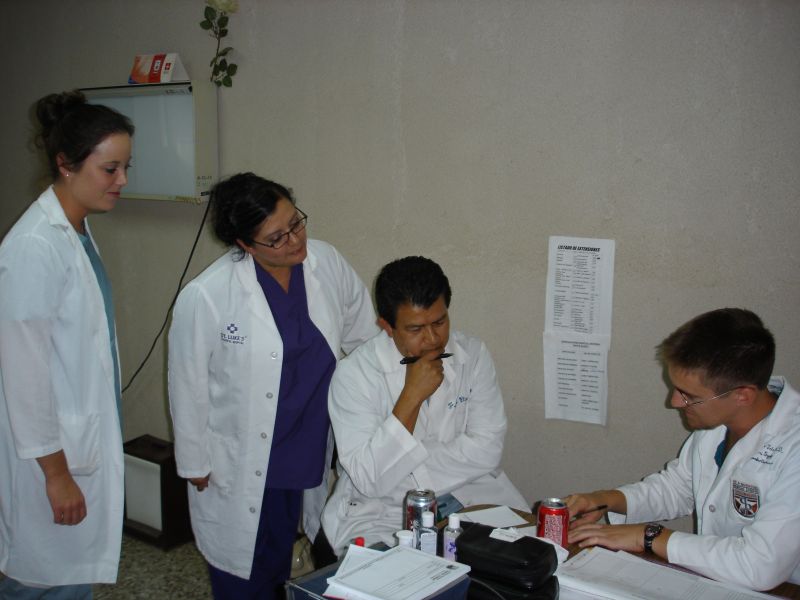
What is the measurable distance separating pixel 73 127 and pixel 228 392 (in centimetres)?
85

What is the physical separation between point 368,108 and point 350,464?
4.57ft

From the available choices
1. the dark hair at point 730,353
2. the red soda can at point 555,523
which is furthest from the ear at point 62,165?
the dark hair at point 730,353

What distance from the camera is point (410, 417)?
1.80 m

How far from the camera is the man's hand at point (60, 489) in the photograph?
1699mm

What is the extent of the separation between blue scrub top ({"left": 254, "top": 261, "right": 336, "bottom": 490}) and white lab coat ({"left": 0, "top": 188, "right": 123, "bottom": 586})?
1.51ft

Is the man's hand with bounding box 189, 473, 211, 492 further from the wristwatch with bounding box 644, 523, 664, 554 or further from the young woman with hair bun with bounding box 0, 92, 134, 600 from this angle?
the wristwatch with bounding box 644, 523, 664, 554

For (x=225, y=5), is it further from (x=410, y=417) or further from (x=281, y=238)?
(x=410, y=417)

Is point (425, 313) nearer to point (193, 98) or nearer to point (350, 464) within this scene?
point (350, 464)

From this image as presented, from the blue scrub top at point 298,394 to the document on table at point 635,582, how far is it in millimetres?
920

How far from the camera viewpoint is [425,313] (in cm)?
179

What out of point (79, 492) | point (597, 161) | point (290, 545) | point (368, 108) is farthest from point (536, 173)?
point (79, 492)

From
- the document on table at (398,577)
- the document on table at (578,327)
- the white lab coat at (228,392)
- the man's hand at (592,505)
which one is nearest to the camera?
the document on table at (398,577)

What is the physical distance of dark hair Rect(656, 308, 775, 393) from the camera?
4.93ft

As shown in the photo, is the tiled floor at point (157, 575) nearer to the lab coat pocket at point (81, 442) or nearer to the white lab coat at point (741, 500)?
the lab coat pocket at point (81, 442)
